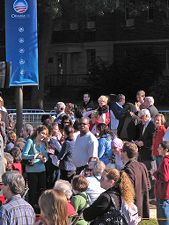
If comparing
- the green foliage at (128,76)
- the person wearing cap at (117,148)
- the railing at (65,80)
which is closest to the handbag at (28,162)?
the person wearing cap at (117,148)

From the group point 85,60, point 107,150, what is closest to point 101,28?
point 85,60

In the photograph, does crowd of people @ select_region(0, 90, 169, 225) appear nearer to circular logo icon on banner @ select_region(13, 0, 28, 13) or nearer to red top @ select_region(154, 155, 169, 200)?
red top @ select_region(154, 155, 169, 200)

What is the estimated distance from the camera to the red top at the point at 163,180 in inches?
366

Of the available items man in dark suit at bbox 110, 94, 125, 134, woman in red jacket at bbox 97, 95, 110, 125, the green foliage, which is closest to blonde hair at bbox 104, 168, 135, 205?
woman in red jacket at bbox 97, 95, 110, 125

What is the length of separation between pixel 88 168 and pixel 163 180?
5.29 ft

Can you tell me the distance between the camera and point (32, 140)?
470 inches

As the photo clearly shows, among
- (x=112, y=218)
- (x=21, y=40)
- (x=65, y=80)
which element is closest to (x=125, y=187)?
(x=112, y=218)

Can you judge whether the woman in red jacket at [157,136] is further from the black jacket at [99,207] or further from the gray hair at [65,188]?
the black jacket at [99,207]

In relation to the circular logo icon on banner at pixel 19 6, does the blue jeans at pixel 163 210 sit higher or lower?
lower

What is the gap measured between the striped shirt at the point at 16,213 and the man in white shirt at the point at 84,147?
5.04 meters

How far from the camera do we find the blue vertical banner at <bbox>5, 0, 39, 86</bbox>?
1507 centimetres

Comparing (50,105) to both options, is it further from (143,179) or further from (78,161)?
(143,179)

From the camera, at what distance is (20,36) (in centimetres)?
1509

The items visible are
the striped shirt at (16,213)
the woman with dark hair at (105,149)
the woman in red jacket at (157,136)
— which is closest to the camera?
the striped shirt at (16,213)
